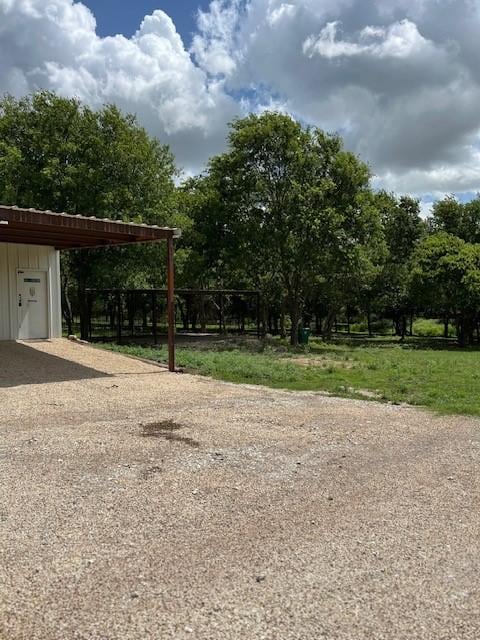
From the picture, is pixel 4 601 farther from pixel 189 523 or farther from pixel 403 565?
pixel 403 565

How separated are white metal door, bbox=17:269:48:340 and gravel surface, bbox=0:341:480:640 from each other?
9.15 metres

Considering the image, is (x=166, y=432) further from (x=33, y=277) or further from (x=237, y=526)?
(x=33, y=277)

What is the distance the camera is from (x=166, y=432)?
6.71 meters

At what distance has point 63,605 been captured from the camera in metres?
3.00

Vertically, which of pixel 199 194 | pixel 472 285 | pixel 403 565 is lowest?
pixel 403 565

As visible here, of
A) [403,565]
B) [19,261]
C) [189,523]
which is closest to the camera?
[403,565]

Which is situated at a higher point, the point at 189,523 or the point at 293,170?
the point at 293,170

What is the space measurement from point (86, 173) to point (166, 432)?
14.8 m

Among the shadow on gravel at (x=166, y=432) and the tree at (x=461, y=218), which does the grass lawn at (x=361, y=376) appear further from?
the tree at (x=461, y=218)

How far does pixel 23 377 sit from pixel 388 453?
7.36m

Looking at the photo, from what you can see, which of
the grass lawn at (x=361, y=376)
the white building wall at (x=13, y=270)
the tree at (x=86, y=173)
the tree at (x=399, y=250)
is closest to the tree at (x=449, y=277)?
the tree at (x=399, y=250)

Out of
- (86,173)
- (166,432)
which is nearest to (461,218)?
(86,173)

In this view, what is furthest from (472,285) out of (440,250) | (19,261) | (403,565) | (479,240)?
(403,565)

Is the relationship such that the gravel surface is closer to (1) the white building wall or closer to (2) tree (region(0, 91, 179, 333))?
(1) the white building wall
